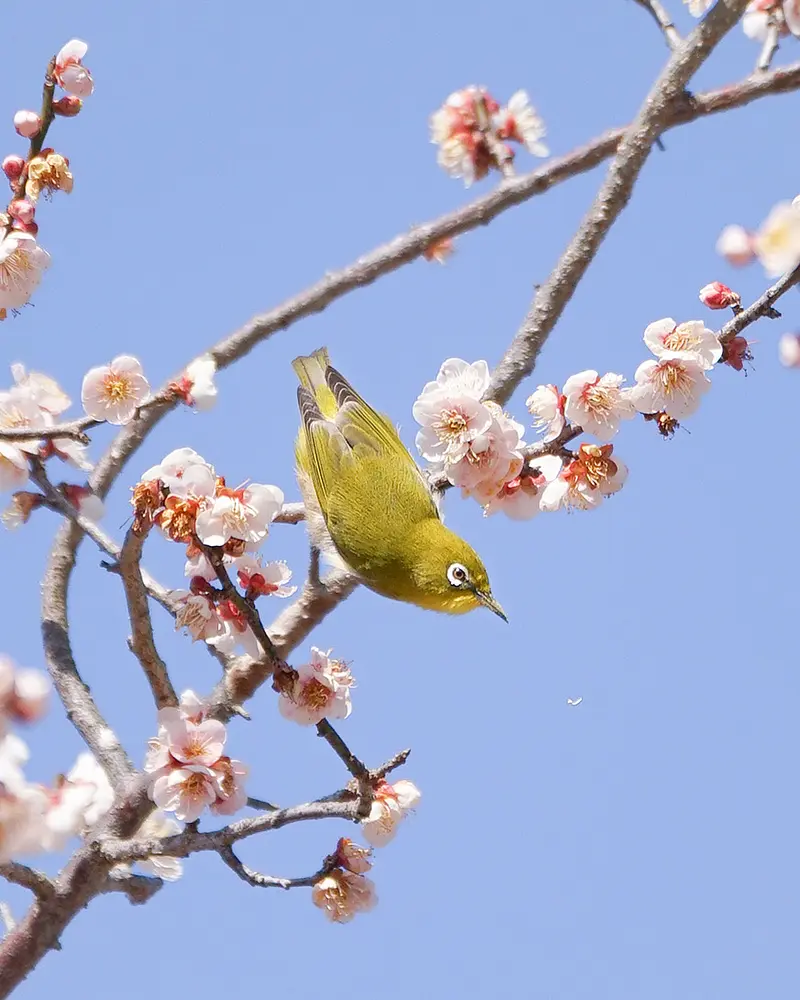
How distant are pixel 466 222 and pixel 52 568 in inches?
99.2

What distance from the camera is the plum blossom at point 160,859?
4.66m

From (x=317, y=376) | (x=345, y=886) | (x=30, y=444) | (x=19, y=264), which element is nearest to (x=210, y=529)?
(x=30, y=444)

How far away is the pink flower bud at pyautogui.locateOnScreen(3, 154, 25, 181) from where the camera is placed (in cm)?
496

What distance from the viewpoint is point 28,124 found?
5.11 m

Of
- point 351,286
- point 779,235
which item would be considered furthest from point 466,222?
point 779,235

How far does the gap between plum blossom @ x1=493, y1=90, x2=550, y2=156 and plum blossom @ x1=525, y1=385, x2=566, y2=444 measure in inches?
117

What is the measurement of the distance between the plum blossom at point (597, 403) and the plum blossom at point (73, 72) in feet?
8.70

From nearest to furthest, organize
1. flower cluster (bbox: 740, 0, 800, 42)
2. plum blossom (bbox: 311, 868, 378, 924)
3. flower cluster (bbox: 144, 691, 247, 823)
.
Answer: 1. flower cluster (bbox: 144, 691, 247, 823)
2. plum blossom (bbox: 311, 868, 378, 924)
3. flower cluster (bbox: 740, 0, 800, 42)

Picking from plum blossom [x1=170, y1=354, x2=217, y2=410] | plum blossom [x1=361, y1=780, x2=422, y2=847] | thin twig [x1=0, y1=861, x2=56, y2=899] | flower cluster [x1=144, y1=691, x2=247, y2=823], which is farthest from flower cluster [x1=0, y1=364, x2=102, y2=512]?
plum blossom [x1=361, y1=780, x2=422, y2=847]

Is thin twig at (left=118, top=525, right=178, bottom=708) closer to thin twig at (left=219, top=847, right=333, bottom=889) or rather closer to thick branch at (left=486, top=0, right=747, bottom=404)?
thin twig at (left=219, top=847, right=333, bottom=889)

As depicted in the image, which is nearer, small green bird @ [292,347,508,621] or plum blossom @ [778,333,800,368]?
plum blossom @ [778,333,800,368]

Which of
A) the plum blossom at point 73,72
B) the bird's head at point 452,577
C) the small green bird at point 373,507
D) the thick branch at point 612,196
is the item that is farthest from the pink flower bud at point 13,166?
the bird's head at point 452,577

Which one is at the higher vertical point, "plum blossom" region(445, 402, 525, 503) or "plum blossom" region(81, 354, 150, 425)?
"plum blossom" region(81, 354, 150, 425)

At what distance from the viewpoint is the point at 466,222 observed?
5.41 m
